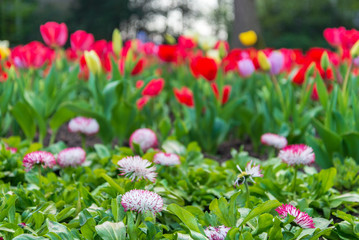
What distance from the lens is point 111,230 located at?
1102 millimetres

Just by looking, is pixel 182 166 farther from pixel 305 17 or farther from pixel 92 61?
pixel 305 17

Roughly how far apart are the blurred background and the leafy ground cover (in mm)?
10841

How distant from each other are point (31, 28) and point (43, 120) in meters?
14.5

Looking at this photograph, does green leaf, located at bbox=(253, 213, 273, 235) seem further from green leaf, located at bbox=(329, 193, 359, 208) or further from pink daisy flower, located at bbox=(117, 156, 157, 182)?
green leaf, located at bbox=(329, 193, 359, 208)

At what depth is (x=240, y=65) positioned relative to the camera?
2.91 m

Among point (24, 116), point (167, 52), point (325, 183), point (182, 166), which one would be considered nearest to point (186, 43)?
point (167, 52)

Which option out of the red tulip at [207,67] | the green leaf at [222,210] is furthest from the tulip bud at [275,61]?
the green leaf at [222,210]

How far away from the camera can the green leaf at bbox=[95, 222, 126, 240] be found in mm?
1085

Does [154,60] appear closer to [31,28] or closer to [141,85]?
[141,85]

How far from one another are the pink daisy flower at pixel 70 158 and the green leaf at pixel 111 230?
0.67m

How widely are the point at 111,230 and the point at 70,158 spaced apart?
0.69 m

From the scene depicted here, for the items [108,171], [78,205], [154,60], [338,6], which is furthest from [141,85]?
[338,6]

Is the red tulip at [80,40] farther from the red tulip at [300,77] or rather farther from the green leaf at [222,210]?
the green leaf at [222,210]

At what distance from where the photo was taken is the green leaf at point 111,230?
1085 millimetres
